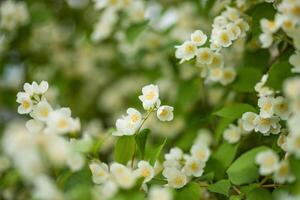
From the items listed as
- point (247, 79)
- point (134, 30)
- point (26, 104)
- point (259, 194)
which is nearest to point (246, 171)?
point (259, 194)

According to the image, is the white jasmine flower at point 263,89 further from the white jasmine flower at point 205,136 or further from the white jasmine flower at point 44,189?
the white jasmine flower at point 44,189

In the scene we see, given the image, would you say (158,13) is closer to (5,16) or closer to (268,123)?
(5,16)

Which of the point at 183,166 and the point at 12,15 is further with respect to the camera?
the point at 12,15

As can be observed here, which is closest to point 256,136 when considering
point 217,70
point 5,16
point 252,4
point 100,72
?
point 217,70

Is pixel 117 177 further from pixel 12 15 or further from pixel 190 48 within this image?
pixel 12 15

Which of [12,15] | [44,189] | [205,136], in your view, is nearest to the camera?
[44,189]
